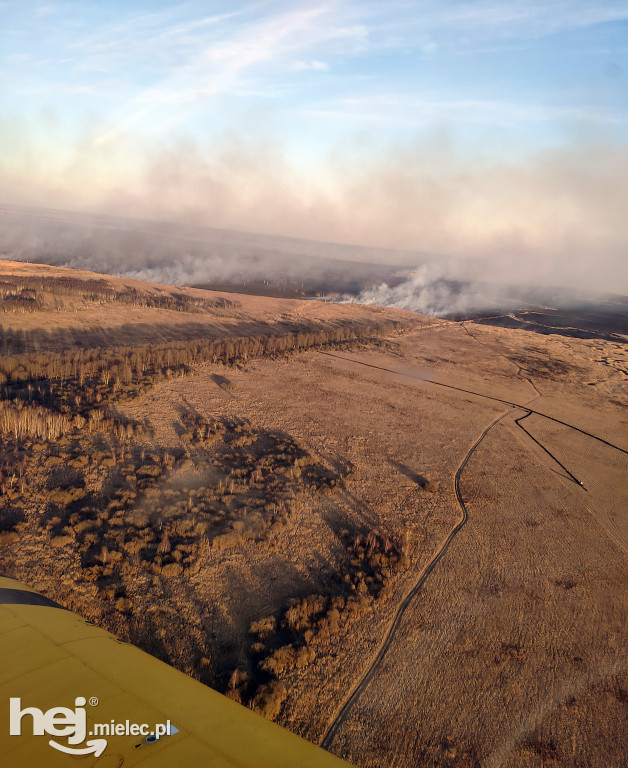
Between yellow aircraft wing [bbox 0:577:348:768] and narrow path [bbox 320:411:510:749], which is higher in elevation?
yellow aircraft wing [bbox 0:577:348:768]

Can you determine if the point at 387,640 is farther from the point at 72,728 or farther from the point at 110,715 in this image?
the point at 72,728

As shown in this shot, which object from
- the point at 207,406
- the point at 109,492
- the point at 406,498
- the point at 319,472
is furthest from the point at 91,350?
the point at 406,498

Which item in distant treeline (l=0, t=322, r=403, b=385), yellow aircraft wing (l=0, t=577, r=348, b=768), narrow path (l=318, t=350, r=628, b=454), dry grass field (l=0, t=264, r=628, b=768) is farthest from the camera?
distant treeline (l=0, t=322, r=403, b=385)

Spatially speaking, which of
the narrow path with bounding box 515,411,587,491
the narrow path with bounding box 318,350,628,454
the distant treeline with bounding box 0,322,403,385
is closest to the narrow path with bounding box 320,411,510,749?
the narrow path with bounding box 515,411,587,491

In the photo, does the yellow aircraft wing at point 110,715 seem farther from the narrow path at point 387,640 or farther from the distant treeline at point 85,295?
the distant treeline at point 85,295

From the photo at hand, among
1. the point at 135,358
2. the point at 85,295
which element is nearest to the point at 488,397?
the point at 135,358

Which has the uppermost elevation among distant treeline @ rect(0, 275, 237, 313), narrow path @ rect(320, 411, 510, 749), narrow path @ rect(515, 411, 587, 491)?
distant treeline @ rect(0, 275, 237, 313)

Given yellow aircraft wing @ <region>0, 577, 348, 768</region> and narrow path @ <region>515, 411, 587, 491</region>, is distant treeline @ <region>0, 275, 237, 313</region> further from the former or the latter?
yellow aircraft wing @ <region>0, 577, 348, 768</region>

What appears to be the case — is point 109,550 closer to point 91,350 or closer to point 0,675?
point 0,675
